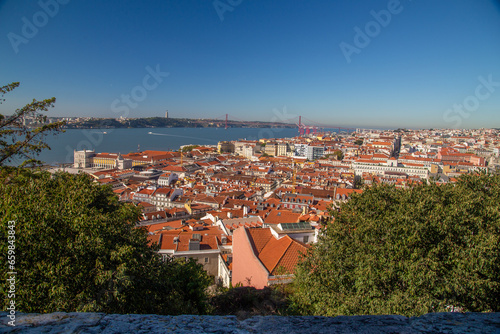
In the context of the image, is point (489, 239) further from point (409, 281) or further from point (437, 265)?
point (409, 281)

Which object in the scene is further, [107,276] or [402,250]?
[402,250]

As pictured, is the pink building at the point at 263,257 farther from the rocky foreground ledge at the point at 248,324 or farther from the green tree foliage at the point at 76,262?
the rocky foreground ledge at the point at 248,324

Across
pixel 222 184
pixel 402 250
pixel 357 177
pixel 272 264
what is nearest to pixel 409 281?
Answer: pixel 402 250

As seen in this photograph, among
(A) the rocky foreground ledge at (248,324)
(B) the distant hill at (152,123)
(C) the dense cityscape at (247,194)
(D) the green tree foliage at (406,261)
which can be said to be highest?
(B) the distant hill at (152,123)

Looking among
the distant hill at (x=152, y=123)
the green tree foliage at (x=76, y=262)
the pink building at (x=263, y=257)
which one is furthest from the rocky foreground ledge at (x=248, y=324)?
the distant hill at (x=152, y=123)

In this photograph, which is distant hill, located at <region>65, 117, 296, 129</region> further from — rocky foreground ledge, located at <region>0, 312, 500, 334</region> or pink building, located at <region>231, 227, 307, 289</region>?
rocky foreground ledge, located at <region>0, 312, 500, 334</region>
